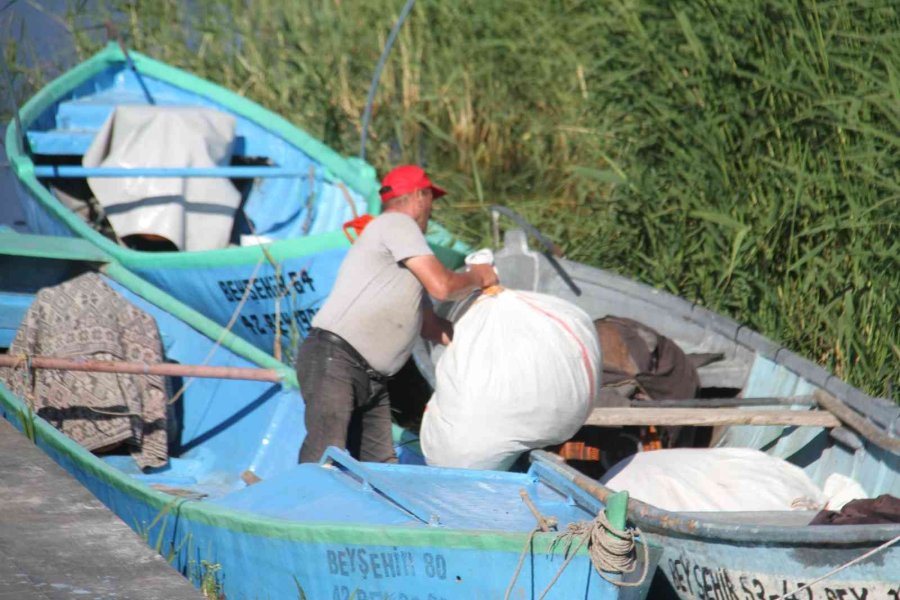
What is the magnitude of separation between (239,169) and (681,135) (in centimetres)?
263

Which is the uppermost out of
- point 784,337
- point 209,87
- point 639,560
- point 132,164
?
point 209,87

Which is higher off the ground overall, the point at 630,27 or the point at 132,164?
the point at 630,27

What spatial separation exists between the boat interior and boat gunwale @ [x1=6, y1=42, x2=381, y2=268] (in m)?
0.02

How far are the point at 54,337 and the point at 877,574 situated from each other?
3.87 metres

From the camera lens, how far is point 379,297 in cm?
520

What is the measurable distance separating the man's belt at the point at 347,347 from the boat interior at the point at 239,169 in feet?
8.07

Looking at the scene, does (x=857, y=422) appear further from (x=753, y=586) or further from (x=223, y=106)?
(x=223, y=106)

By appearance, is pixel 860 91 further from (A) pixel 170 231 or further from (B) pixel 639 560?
(A) pixel 170 231

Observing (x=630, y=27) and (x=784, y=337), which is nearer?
(x=784, y=337)

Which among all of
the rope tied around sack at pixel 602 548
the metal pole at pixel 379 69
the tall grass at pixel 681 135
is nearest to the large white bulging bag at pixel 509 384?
the rope tied around sack at pixel 602 548

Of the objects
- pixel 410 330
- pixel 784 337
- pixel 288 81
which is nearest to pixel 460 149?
pixel 288 81

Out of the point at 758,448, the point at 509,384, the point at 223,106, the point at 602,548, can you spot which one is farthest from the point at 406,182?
the point at 223,106

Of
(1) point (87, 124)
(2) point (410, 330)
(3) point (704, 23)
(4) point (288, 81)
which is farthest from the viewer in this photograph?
(4) point (288, 81)

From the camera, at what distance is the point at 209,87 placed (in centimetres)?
897
